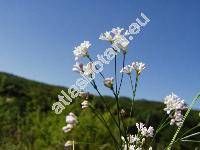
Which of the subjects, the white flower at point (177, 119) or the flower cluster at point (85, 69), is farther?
the white flower at point (177, 119)

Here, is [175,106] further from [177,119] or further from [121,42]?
[121,42]

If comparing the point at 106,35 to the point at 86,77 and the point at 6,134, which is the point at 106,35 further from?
the point at 6,134

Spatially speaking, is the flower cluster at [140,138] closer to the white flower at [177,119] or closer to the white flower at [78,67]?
the white flower at [177,119]

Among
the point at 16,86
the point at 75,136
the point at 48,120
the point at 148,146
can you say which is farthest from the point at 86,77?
the point at 16,86

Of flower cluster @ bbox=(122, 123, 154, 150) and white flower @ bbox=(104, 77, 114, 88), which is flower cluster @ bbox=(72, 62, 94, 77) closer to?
white flower @ bbox=(104, 77, 114, 88)

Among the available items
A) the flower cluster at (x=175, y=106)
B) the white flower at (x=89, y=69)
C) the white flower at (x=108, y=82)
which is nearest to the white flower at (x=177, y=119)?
the flower cluster at (x=175, y=106)

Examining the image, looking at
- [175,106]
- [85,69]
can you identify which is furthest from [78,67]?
[175,106]

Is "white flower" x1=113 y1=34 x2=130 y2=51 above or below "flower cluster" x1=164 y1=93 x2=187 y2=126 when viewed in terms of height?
above

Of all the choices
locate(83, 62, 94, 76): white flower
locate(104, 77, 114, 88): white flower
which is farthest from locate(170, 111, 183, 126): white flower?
locate(83, 62, 94, 76): white flower
